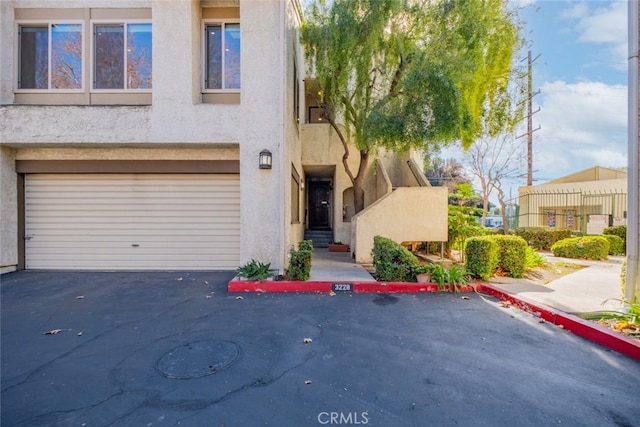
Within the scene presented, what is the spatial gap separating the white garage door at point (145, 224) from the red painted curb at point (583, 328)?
6.33 metres

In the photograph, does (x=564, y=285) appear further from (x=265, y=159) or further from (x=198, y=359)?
(x=198, y=359)

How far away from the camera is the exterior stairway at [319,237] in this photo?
12.1 metres

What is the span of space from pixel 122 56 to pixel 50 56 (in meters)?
1.76

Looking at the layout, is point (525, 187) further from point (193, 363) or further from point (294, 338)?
point (193, 363)

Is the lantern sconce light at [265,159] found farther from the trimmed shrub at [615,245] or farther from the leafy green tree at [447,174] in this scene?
the leafy green tree at [447,174]

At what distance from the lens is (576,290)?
5535 mm

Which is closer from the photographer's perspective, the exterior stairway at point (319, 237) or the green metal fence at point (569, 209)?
the exterior stairway at point (319, 237)

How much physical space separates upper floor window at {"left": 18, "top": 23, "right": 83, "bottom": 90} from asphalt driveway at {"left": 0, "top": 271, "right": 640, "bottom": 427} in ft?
17.1

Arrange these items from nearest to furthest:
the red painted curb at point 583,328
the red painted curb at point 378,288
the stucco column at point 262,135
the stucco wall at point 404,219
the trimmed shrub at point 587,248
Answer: the red painted curb at point 583,328, the red painted curb at point 378,288, the stucco column at point 262,135, the stucco wall at point 404,219, the trimmed shrub at point 587,248

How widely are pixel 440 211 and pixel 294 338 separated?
6.64m

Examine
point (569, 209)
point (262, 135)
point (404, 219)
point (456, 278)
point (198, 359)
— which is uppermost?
point (262, 135)

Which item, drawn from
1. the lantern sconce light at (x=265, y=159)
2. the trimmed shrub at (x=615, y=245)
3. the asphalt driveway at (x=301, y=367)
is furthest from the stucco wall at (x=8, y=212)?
the trimmed shrub at (x=615, y=245)

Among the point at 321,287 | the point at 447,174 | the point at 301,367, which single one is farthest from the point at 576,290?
the point at 447,174

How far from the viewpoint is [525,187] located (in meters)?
17.3
